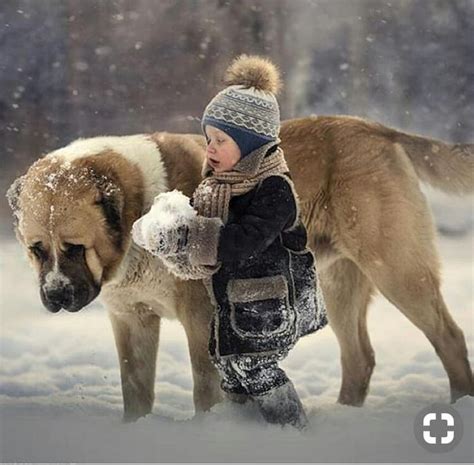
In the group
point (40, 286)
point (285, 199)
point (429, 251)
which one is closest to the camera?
point (285, 199)

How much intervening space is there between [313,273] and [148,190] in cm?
51

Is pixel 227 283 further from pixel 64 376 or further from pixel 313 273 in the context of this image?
pixel 64 376

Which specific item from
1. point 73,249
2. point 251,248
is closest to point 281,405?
point 251,248

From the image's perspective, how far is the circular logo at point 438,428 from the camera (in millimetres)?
2418

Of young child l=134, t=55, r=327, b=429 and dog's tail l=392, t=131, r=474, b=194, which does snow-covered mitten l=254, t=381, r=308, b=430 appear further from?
dog's tail l=392, t=131, r=474, b=194

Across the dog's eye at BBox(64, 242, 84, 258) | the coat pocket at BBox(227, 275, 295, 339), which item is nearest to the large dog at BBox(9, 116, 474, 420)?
the dog's eye at BBox(64, 242, 84, 258)

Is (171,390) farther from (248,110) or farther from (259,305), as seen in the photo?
(248,110)

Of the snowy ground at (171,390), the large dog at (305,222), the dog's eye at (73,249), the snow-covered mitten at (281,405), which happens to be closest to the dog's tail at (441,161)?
the large dog at (305,222)

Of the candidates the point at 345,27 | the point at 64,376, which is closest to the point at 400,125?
the point at 345,27

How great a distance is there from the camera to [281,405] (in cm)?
219

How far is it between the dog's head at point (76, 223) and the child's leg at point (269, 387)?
17.5 inches

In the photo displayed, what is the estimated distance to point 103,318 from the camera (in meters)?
2.55

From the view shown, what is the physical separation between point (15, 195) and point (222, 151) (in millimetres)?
638

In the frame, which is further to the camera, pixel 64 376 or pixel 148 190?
pixel 64 376
